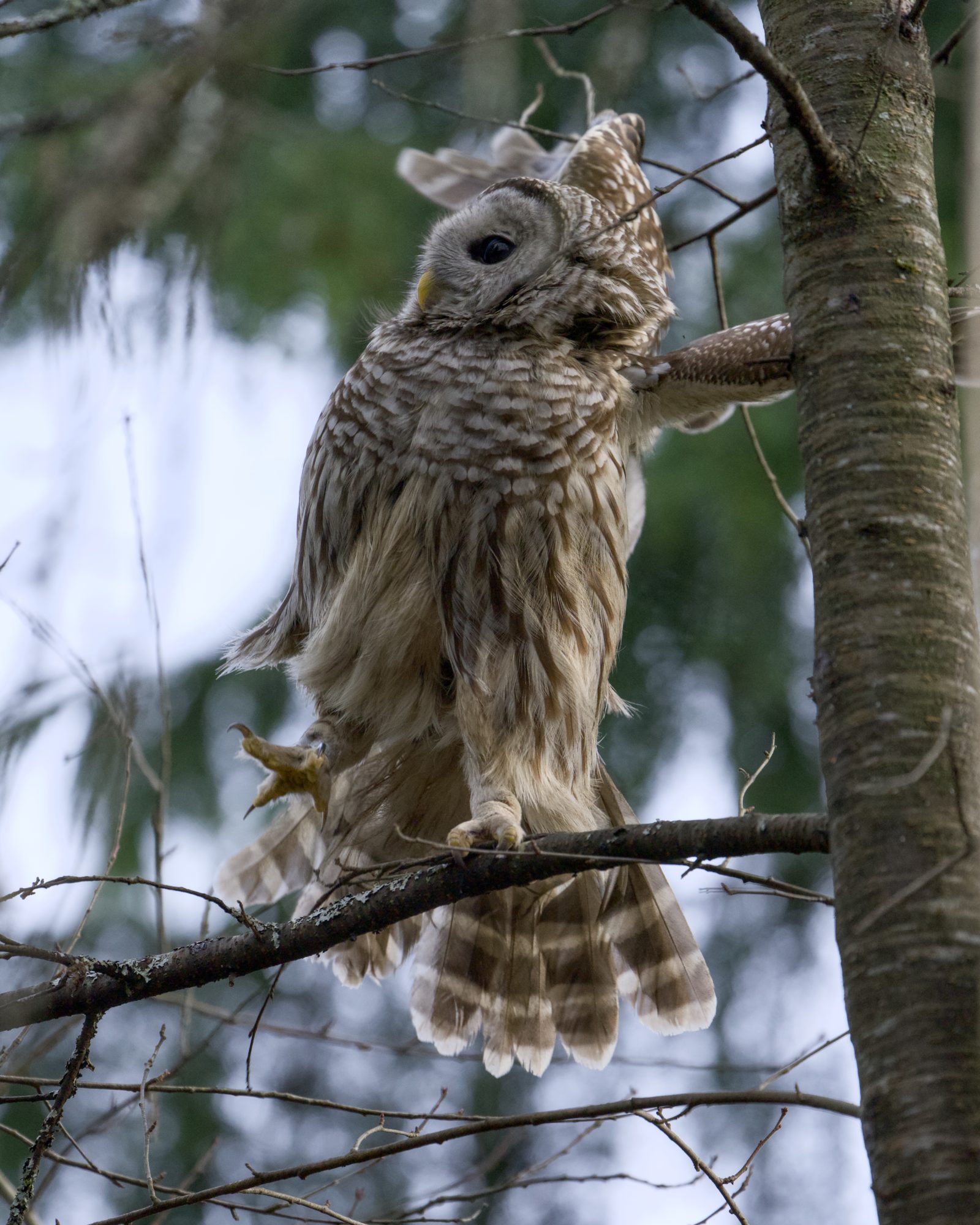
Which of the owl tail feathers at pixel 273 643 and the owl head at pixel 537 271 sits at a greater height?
the owl head at pixel 537 271

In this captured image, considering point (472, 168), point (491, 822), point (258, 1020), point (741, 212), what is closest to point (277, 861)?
point (491, 822)

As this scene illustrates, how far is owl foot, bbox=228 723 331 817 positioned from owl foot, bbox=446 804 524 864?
452mm

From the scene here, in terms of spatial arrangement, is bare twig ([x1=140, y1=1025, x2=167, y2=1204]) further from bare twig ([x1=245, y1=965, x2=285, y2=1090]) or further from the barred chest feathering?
the barred chest feathering

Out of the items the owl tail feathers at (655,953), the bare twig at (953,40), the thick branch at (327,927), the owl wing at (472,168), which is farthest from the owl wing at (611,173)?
the thick branch at (327,927)

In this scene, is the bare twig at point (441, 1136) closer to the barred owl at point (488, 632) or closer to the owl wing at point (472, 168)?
the barred owl at point (488, 632)

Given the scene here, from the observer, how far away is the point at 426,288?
383cm

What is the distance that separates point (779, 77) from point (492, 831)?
69.1 inches

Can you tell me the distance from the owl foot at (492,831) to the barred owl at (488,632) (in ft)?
0.04

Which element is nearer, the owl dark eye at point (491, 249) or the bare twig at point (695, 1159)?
the bare twig at point (695, 1159)

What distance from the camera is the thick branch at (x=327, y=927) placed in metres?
2.26

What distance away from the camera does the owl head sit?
3623 mm

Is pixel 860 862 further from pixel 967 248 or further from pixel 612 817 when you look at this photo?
pixel 612 817

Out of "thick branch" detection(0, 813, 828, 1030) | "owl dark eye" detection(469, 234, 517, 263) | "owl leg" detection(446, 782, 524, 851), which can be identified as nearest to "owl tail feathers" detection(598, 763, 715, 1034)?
"owl leg" detection(446, 782, 524, 851)

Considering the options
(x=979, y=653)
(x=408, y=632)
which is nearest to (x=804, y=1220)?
(x=408, y=632)
